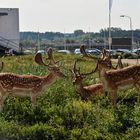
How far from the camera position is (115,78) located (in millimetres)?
12820

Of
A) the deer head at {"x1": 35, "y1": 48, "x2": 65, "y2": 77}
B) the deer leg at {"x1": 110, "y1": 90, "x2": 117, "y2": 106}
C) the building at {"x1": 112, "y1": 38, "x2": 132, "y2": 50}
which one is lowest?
the building at {"x1": 112, "y1": 38, "x2": 132, "y2": 50}

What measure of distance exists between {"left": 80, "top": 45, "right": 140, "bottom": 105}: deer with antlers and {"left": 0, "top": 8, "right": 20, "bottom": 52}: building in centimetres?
4577

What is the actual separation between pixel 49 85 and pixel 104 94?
61.5 inches

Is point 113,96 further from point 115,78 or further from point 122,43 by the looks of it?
point 122,43

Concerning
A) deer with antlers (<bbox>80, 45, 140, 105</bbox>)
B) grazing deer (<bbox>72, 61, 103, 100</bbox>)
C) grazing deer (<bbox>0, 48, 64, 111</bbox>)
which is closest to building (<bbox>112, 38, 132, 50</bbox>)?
grazing deer (<bbox>72, 61, 103, 100</bbox>)

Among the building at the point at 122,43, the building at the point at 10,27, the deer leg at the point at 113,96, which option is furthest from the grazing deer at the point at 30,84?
the building at the point at 122,43

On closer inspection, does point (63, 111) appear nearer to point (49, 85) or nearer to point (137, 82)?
point (49, 85)

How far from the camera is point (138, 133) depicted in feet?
38.1

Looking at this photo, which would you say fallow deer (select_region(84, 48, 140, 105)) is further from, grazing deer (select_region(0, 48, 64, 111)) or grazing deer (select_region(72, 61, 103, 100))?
grazing deer (select_region(0, 48, 64, 111))

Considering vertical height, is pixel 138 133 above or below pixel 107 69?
below

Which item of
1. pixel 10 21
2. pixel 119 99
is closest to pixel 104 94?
pixel 119 99

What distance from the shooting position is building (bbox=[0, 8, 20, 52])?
193ft

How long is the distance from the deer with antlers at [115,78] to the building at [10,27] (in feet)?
150

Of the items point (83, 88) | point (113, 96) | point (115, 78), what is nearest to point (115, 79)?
point (115, 78)
